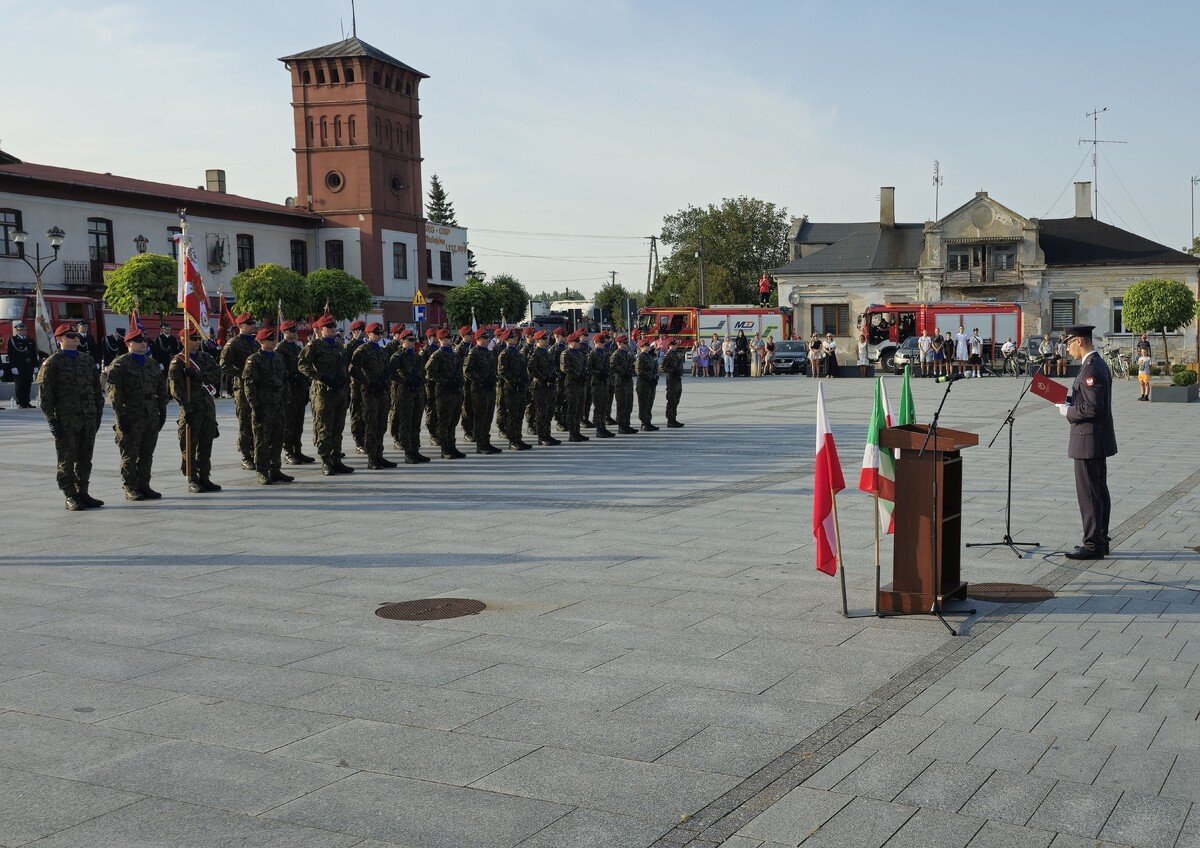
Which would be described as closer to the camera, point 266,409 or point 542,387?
point 266,409

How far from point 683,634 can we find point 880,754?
2.06 meters

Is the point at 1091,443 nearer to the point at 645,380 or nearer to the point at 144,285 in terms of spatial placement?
the point at 645,380

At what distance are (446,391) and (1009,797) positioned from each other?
42.5 ft

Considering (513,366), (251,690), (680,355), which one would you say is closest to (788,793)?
(251,690)

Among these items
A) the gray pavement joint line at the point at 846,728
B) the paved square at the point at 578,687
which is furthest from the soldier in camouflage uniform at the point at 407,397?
the gray pavement joint line at the point at 846,728

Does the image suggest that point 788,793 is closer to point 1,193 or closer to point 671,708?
point 671,708

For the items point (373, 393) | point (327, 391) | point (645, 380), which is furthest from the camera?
point (645, 380)

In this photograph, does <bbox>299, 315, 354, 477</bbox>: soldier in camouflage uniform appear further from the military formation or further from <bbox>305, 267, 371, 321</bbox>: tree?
<bbox>305, 267, 371, 321</bbox>: tree

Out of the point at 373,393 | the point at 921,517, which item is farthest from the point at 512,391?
the point at 921,517

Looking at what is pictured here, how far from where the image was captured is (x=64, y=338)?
40.9ft

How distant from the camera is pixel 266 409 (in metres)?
13.8

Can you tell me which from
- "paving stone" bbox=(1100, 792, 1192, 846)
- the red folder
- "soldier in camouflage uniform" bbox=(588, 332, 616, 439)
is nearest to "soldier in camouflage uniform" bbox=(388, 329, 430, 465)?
"soldier in camouflage uniform" bbox=(588, 332, 616, 439)

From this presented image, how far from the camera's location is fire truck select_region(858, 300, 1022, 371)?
46.3 m

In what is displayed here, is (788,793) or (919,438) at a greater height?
(919,438)
